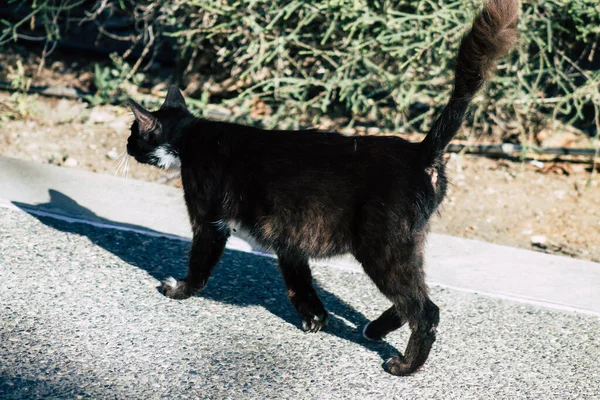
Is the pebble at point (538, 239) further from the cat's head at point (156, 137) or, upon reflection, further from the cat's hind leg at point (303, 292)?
the cat's head at point (156, 137)

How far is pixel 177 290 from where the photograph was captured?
151 inches

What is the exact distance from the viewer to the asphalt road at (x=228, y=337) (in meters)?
3.08

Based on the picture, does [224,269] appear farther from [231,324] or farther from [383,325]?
[383,325]

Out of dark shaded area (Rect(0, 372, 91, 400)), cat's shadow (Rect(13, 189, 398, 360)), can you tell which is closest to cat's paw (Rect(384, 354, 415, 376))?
A: cat's shadow (Rect(13, 189, 398, 360))

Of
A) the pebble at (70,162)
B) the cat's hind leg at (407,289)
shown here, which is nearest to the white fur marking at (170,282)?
the cat's hind leg at (407,289)

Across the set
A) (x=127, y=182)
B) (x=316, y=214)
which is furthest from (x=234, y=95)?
(x=316, y=214)

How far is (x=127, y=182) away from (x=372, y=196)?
8.82 ft

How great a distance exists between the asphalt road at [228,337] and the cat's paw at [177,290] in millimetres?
36

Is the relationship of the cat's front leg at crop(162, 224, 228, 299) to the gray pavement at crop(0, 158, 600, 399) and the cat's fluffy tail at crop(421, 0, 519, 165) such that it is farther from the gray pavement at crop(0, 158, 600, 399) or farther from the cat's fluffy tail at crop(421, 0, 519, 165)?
the cat's fluffy tail at crop(421, 0, 519, 165)

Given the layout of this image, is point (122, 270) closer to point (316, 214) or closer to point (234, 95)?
point (316, 214)

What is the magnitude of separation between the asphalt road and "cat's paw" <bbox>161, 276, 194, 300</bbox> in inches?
1.4

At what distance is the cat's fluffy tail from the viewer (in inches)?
118

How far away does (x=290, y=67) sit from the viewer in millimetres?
7039

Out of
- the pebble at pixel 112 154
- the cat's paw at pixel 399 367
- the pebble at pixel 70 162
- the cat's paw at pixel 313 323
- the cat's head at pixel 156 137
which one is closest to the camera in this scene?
the cat's paw at pixel 399 367
